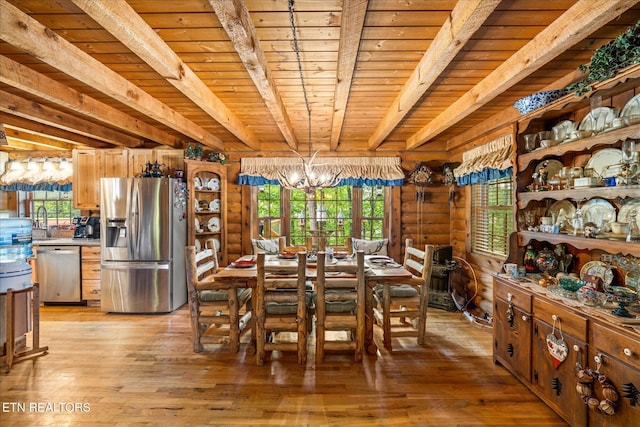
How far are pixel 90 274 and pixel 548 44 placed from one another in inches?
209

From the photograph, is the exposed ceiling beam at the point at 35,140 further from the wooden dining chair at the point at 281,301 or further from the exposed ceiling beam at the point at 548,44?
the exposed ceiling beam at the point at 548,44

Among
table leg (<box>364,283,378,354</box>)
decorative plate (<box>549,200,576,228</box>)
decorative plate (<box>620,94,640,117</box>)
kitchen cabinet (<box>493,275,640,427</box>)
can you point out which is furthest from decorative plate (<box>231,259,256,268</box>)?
decorative plate (<box>620,94,640,117</box>)

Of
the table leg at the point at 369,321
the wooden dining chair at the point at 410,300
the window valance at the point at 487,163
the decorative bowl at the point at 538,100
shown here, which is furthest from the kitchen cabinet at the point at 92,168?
the decorative bowl at the point at 538,100

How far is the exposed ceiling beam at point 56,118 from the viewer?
9.46 feet

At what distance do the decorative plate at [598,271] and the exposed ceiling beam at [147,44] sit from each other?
120 inches

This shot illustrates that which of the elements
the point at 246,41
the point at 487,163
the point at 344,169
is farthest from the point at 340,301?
the point at 344,169

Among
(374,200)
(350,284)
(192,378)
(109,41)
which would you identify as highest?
(109,41)

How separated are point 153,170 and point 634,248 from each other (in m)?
4.78

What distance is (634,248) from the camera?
1.67 meters

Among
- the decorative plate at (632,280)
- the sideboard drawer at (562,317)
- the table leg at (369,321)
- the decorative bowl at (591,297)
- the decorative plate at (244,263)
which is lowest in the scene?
the table leg at (369,321)

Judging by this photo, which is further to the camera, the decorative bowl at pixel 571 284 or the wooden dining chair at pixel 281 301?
the wooden dining chair at pixel 281 301

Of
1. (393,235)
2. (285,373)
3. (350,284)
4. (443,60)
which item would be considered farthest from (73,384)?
(393,235)

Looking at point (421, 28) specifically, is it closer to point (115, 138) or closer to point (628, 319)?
point (628, 319)

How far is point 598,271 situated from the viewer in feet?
7.21
